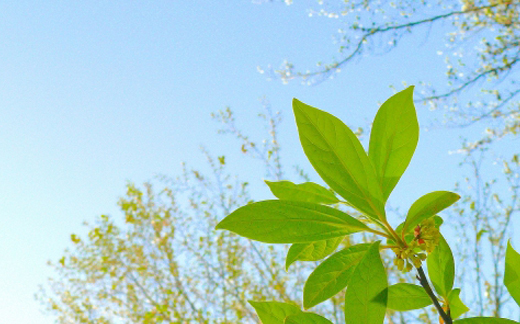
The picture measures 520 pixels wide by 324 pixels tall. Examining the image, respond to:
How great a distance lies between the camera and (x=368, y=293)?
32 cm

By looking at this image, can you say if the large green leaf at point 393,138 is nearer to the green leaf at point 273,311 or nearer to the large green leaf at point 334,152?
the large green leaf at point 334,152

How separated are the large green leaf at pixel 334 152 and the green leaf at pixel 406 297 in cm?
9

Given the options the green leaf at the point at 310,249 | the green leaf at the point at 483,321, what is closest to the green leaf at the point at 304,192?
the green leaf at the point at 310,249

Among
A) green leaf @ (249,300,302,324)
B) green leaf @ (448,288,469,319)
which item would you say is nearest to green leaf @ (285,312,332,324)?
green leaf @ (249,300,302,324)

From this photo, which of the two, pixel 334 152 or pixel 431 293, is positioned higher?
pixel 334 152

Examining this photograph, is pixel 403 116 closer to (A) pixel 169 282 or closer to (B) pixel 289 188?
(B) pixel 289 188

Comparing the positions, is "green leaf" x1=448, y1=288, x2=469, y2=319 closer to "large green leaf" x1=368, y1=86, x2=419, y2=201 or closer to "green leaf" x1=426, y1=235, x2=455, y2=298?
"green leaf" x1=426, y1=235, x2=455, y2=298

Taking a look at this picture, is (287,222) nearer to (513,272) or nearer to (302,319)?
(302,319)

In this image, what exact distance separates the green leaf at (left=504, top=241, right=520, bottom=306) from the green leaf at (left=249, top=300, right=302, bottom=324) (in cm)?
16

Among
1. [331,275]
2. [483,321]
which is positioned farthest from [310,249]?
[483,321]

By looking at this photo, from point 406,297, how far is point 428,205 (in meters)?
0.10

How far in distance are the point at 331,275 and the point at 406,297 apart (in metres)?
0.07

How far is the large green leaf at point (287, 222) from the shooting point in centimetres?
31

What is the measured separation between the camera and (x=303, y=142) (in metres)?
0.33
